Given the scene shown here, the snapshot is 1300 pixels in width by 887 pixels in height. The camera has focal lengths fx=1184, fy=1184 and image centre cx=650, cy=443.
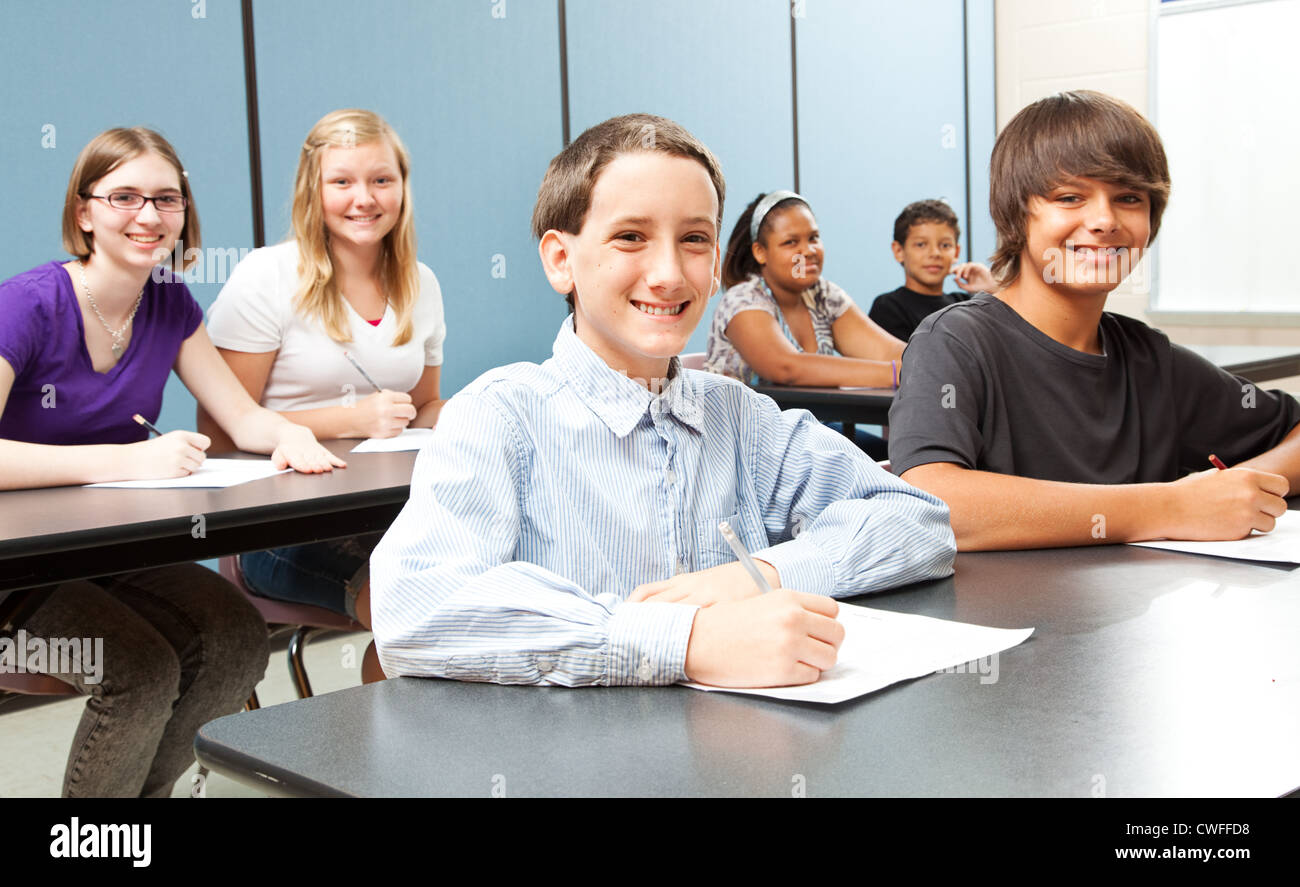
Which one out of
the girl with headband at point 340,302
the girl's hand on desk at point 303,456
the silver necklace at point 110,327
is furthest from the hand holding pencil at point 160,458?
the girl with headband at point 340,302

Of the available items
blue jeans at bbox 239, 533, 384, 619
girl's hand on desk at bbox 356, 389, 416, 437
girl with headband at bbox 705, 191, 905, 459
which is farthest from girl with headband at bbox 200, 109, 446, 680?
girl with headband at bbox 705, 191, 905, 459

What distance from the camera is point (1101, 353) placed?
64.0 inches

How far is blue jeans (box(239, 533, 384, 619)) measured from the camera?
2174 millimetres

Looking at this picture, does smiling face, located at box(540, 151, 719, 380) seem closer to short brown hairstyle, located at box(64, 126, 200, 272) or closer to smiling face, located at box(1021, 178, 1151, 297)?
smiling face, located at box(1021, 178, 1151, 297)

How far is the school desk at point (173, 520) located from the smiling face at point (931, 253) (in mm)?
2907

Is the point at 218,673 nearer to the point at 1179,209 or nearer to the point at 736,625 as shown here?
→ the point at 736,625

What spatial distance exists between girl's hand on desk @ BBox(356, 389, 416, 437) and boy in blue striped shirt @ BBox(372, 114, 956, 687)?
4.04 feet

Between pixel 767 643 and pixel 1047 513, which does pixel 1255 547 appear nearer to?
pixel 1047 513

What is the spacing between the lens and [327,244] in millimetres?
2609

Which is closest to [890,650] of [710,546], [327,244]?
[710,546]

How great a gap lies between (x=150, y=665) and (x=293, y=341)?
843mm

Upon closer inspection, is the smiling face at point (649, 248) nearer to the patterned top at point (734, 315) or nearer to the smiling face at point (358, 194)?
the smiling face at point (358, 194)

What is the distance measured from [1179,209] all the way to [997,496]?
4974 millimetres

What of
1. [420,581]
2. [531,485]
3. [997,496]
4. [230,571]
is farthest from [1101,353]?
[230,571]
